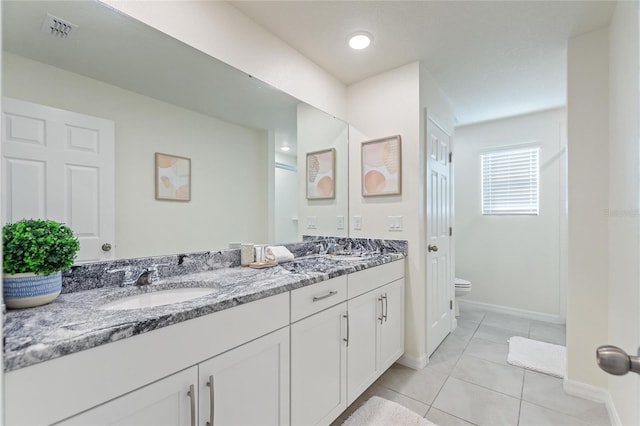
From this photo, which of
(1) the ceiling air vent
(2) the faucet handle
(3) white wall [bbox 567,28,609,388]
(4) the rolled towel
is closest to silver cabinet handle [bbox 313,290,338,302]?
(4) the rolled towel

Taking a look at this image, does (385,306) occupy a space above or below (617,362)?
below

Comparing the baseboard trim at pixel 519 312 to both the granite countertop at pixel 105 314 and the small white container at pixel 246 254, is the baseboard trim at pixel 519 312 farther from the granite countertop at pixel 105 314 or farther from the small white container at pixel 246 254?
the small white container at pixel 246 254

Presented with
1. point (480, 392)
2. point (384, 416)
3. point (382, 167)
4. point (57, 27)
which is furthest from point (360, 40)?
point (480, 392)

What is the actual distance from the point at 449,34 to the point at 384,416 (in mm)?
2382

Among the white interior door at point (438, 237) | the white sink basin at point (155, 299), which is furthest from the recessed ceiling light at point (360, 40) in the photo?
the white sink basin at point (155, 299)

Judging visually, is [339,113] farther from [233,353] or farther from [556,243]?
[556,243]

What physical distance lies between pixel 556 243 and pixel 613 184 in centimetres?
176

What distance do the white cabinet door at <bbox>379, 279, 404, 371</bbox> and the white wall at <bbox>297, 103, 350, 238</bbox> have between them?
659 mm

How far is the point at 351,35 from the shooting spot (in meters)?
1.96

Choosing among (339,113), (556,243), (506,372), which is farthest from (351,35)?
(556,243)

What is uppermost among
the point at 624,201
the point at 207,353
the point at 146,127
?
the point at 146,127

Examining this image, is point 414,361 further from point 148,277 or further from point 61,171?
point 61,171

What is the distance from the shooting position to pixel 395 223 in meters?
2.34

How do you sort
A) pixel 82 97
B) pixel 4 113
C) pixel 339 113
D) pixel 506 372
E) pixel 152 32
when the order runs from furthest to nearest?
pixel 339 113, pixel 506 372, pixel 152 32, pixel 82 97, pixel 4 113
